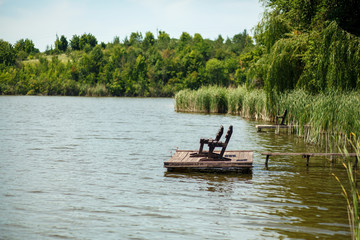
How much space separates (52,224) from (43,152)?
9.54 metres

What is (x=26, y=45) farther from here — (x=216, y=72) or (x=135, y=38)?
(x=216, y=72)

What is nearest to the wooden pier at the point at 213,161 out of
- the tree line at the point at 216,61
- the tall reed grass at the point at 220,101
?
the tree line at the point at 216,61

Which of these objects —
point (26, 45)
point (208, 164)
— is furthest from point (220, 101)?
point (26, 45)

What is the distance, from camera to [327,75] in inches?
737

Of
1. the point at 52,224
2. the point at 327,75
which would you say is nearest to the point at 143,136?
the point at 327,75

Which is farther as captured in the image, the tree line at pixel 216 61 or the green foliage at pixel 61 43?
the green foliage at pixel 61 43

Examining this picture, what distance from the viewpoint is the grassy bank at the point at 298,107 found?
586 inches

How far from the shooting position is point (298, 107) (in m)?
20.2

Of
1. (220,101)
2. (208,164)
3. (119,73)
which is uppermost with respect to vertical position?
(119,73)

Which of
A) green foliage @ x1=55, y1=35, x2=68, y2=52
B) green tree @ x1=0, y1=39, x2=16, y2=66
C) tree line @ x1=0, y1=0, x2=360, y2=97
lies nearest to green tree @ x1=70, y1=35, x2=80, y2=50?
tree line @ x1=0, y1=0, x2=360, y2=97

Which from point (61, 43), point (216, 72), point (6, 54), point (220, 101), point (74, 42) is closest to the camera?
point (220, 101)

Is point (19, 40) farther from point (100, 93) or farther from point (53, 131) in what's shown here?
point (53, 131)

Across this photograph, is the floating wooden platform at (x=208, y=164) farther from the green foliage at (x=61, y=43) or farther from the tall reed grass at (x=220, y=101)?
the green foliage at (x=61, y=43)

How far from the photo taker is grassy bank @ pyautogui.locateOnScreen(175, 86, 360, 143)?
14.9 metres
